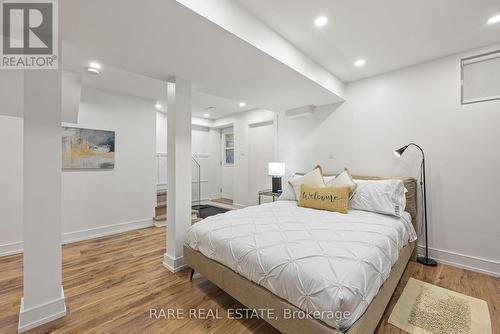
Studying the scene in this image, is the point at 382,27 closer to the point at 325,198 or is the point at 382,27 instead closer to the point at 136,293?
the point at 325,198

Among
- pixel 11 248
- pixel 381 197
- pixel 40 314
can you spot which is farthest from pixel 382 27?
pixel 11 248

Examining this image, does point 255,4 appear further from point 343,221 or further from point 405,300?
point 405,300

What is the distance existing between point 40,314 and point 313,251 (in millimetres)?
2111

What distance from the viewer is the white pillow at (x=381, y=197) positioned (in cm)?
235

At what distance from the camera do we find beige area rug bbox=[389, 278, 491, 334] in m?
1.55

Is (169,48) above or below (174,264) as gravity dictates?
above

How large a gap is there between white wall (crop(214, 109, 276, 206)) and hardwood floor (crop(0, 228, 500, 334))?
2.61 meters

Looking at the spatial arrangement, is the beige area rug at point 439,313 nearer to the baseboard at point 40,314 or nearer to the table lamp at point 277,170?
the table lamp at point 277,170

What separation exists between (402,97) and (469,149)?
976 mm

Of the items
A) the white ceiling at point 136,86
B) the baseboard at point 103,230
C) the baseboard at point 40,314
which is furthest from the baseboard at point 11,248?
the white ceiling at point 136,86

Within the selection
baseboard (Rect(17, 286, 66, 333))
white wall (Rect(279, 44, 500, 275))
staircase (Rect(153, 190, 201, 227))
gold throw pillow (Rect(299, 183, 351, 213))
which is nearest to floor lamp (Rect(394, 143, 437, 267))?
white wall (Rect(279, 44, 500, 275))

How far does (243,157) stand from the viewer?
5.25 meters

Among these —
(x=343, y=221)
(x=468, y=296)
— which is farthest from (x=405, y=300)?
(x=343, y=221)

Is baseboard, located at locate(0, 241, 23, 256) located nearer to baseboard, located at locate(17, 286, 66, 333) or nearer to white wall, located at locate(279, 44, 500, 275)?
baseboard, located at locate(17, 286, 66, 333)
